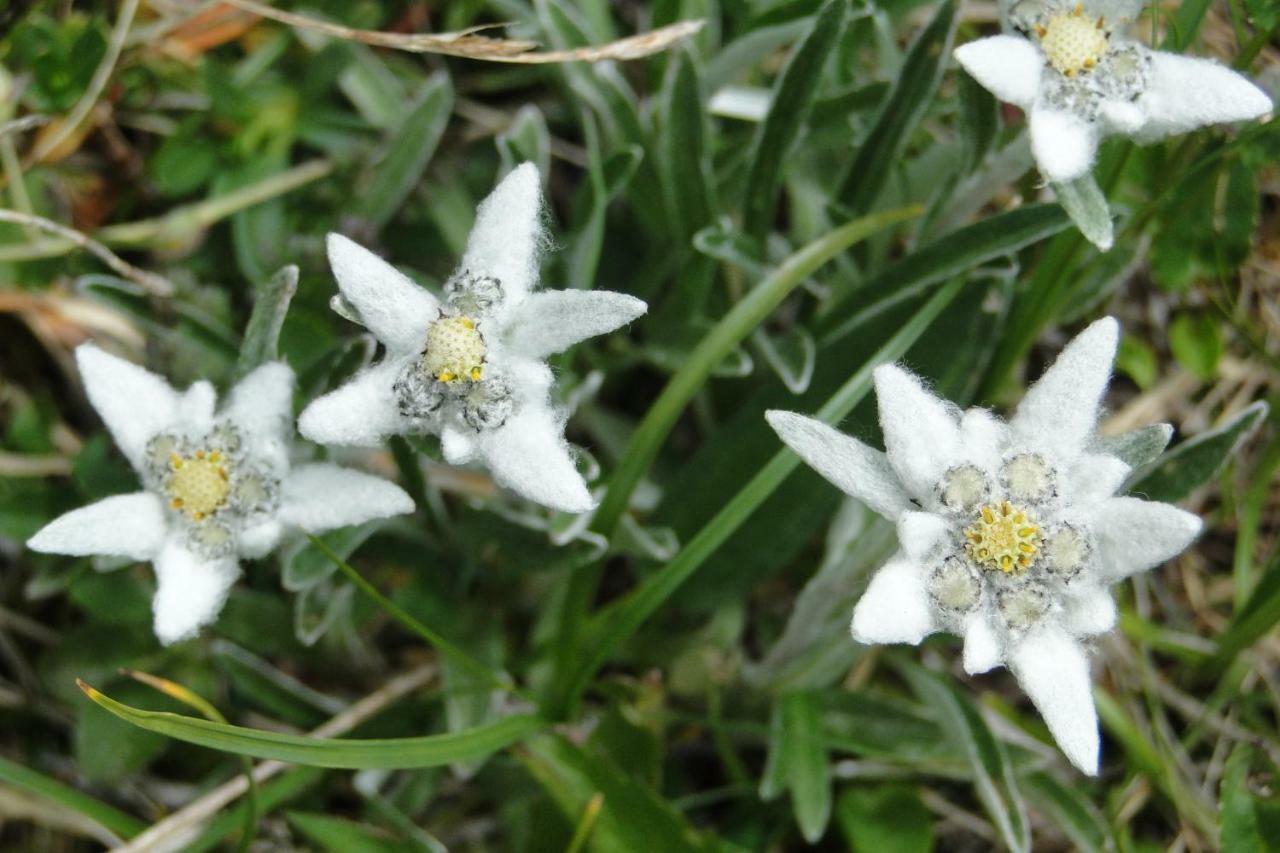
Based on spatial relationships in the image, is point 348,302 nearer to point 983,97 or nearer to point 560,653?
point 560,653

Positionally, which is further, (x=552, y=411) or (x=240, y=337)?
(x=240, y=337)

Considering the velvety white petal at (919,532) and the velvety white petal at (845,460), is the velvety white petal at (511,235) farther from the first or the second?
the velvety white petal at (919,532)

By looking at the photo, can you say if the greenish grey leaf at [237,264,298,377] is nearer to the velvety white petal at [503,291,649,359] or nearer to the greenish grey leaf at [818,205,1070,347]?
the velvety white petal at [503,291,649,359]

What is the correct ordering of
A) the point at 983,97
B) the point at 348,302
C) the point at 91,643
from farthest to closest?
the point at 91,643 < the point at 983,97 < the point at 348,302

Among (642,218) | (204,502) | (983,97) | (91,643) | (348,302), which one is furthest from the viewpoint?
(642,218)

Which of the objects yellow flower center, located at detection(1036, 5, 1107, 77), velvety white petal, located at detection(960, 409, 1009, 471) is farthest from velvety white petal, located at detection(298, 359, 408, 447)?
yellow flower center, located at detection(1036, 5, 1107, 77)

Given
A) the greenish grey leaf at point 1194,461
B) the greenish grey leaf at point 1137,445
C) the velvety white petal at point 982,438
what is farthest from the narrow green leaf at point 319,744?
the greenish grey leaf at point 1194,461

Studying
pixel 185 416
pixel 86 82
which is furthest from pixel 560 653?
pixel 86 82
